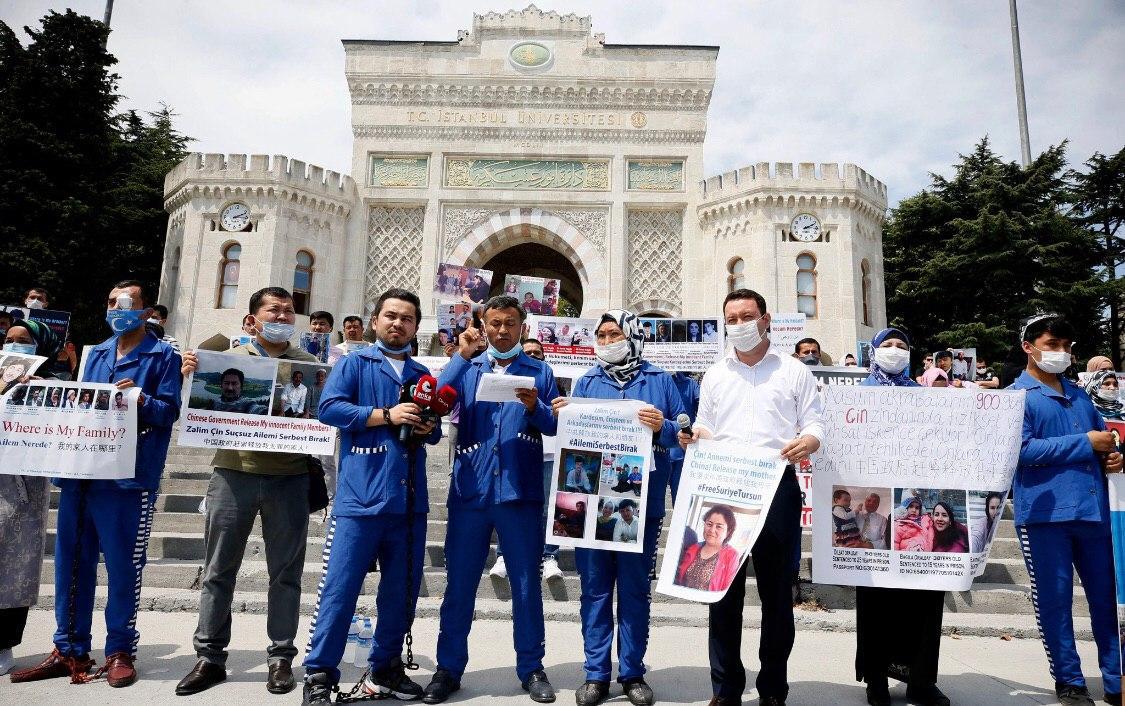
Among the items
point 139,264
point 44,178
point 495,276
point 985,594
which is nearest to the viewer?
point 985,594

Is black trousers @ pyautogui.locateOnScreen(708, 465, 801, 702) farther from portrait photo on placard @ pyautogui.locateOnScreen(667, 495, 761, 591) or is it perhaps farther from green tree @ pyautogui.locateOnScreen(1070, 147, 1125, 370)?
green tree @ pyautogui.locateOnScreen(1070, 147, 1125, 370)

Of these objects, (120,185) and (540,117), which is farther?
(120,185)

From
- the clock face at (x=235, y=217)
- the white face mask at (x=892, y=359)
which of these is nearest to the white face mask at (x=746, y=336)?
the white face mask at (x=892, y=359)

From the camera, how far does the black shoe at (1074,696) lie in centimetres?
365

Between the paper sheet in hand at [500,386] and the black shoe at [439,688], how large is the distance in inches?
58.9

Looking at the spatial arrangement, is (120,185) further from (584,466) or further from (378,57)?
(584,466)

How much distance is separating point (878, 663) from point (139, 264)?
79.1ft

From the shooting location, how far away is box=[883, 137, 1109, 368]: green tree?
69.0 ft

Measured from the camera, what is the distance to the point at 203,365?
166 inches

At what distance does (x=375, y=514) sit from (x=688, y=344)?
19.0ft

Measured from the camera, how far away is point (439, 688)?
3594 millimetres

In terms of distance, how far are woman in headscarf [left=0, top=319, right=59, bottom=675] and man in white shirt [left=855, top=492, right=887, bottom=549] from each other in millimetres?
4795

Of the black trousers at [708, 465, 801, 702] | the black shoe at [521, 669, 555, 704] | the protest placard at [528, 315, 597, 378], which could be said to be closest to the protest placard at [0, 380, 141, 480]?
the black shoe at [521, 669, 555, 704]

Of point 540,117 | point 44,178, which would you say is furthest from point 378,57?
point 44,178
